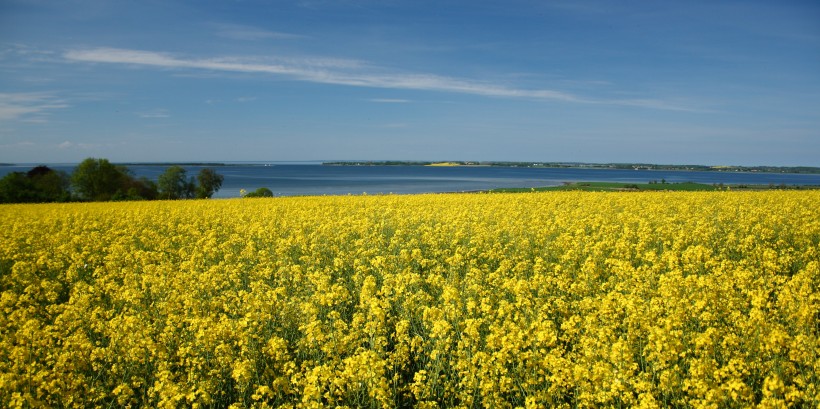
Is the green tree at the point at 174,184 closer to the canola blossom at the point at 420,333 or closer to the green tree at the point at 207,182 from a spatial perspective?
the green tree at the point at 207,182

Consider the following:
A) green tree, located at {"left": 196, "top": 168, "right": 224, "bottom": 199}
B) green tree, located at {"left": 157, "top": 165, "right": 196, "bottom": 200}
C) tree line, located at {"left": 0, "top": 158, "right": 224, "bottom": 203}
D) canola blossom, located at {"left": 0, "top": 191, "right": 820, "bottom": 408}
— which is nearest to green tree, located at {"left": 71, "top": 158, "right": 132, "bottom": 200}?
tree line, located at {"left": 0, "top": 158, "right": 224, "bottom": 203}

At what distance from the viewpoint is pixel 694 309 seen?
19.0 feet

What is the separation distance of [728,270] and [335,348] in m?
6.48

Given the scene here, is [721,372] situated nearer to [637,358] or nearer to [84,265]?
[637,358]

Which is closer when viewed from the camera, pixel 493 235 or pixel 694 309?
pixel 694 309

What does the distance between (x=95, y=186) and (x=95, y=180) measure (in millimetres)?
816

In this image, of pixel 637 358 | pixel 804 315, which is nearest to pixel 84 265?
pixel 637 358

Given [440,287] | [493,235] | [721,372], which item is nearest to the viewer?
[721,372]

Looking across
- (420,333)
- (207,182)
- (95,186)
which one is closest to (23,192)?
(95,186)

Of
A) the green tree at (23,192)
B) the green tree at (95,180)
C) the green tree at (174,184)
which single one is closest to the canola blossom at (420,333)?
the green tree at (23,192)

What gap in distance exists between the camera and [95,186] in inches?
2584

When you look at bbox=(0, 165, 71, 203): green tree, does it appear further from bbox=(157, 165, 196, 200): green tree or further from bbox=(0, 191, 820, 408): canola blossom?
bbox=(0, 191, 820, 408): canola blossom

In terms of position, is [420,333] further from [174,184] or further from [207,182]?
[174,184]

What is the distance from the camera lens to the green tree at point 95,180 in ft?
213
